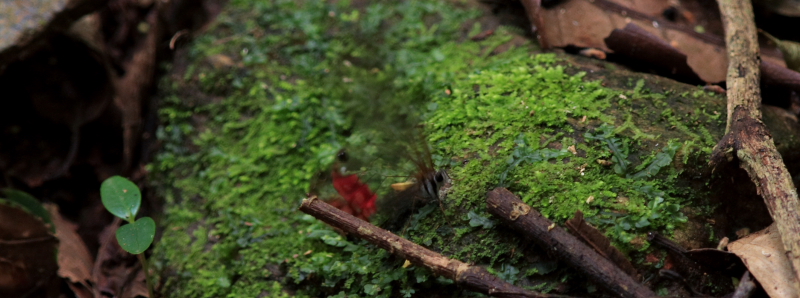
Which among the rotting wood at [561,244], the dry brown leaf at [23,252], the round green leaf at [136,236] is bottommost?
the dry brown leaf at [23,252]

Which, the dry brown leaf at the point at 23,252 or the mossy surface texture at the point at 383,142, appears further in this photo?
the dry brown leaf at the point at 23,252

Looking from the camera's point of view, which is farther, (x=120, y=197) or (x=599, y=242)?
(x=120, y=197)

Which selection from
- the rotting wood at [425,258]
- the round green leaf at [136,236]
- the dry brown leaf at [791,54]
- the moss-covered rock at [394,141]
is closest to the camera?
the rotting wood at [425,258]

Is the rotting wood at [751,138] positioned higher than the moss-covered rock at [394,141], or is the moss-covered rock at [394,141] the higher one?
the rotting wood at [751,138]

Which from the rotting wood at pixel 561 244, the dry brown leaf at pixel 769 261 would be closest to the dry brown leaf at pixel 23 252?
the rotting wood at pixel 561 244

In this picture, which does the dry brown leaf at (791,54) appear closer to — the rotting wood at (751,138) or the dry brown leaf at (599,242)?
the rotting wood at (751,138)

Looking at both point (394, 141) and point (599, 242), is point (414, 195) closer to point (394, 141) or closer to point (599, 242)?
point (394, 141)

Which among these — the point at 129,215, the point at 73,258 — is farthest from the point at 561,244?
the point at 73,258
